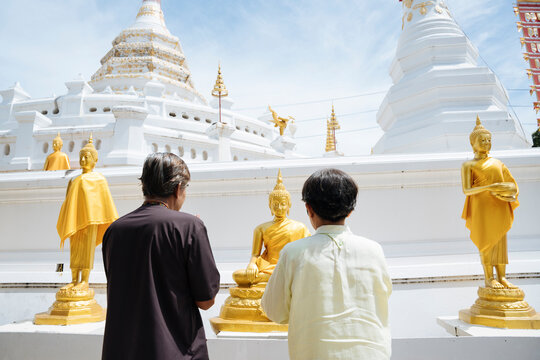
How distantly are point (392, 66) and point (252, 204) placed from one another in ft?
19.1

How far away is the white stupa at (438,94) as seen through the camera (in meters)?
6.40

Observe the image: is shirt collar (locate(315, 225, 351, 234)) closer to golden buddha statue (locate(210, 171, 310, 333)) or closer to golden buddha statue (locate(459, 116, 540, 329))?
golden buddha statue (locate(210, 171, 310, 333))

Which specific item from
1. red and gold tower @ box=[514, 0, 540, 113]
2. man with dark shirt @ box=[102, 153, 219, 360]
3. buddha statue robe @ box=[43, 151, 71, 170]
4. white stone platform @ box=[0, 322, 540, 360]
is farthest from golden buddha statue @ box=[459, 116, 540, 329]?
red and gold tower @ box=[514, 0, 540, 113]

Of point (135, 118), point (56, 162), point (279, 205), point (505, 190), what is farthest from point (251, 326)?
point (135, 118)

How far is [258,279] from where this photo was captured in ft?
9.86

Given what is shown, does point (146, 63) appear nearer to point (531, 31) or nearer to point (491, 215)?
point (531, 31)

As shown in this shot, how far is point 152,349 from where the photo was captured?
1.34m

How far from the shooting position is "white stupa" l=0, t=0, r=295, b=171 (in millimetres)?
12430

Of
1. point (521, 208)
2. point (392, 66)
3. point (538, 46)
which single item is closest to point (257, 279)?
point (521, 208)

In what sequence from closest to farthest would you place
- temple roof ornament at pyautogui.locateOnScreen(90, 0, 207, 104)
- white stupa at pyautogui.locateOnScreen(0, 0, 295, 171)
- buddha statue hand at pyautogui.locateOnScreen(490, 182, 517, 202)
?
buddha statue hand at pyautogui.locateOnScreen(490, 182, 517, 202) < white stupa at pyautogui.locateOnScreen(0, 0, 295, 171) < temple roof ornament at pyautogui.locateOnScreen(90, 0, 207, 104)

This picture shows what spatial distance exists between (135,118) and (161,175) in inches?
440

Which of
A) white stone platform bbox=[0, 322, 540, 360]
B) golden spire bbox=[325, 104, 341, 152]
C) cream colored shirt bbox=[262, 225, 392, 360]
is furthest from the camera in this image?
golden spire bbox=[325, 104, 341, 152]

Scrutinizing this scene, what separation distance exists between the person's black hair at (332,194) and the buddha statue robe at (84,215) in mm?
2562

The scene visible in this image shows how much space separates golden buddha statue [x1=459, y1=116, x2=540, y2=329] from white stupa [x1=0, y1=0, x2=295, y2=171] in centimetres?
996
